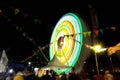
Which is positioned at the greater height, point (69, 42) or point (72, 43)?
point (69, 42)

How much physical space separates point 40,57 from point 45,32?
11.4 metres

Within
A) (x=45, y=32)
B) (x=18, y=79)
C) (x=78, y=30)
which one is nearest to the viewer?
(x=18, y=79)

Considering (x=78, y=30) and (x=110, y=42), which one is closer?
(x=78, y=30)

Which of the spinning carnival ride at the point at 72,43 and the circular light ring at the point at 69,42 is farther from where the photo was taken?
the circular light ring at the point at 69,42

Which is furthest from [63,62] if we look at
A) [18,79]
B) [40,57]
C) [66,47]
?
[40,57]

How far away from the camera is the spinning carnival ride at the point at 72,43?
12.2 m

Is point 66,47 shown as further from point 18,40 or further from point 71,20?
point 18,40

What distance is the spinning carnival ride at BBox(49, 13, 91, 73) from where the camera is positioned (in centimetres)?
1220

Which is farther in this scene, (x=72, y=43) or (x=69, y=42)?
(x=69, y=42)

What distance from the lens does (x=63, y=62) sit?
14.8 m

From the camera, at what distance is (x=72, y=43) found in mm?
13477

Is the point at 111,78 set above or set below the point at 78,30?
below

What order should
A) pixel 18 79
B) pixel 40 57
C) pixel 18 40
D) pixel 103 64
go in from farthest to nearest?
1. pixel 40 57
2. pixel 18 40
3. pixel 103 64
4. pixel 18 79

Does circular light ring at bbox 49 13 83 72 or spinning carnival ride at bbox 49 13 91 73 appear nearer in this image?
spinning carnival ride at bbox 49 13 91 73
